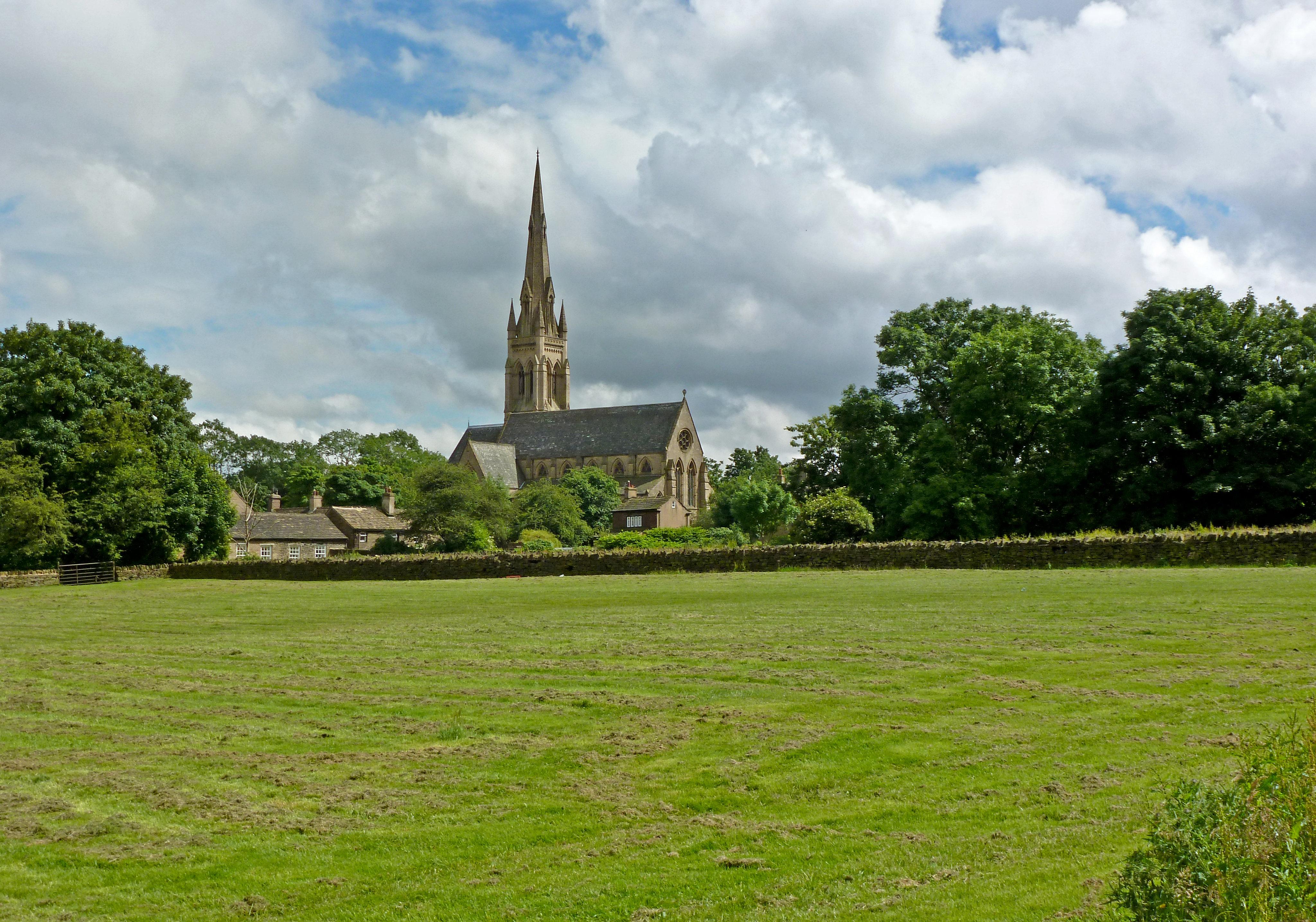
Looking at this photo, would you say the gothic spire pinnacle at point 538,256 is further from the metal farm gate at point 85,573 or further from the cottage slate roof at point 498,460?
the metal farm gate at point 85,573

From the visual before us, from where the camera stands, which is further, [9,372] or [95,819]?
[9,372]

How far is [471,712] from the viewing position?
12.1 m

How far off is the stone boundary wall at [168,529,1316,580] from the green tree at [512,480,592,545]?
2943 centimetres

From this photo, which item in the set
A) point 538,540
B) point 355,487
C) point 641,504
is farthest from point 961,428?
point 355,487

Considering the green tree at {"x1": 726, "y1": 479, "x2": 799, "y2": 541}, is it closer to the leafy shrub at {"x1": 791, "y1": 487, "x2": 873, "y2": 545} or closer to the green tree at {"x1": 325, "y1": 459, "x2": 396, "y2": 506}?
the leafy shrub at {"x1": 791, "y1": 487, "x2": 873, "y2": 545}

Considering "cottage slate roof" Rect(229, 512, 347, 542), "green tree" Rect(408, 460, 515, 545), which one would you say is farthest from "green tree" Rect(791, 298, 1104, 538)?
"cottage slate roof" Rect(229, 512, 347, 542)

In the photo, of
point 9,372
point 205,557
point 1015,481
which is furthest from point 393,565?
point 1015,481

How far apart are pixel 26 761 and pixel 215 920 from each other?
470 centimetres

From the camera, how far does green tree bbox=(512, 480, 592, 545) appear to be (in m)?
88.9

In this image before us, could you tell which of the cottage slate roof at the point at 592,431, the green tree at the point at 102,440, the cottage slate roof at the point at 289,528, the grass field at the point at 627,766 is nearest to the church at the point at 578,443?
the cottage slate roof at the point at 592,431

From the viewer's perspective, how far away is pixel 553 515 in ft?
298

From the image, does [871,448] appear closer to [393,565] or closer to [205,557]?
[393,565]

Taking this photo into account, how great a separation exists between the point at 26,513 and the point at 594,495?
60351mm

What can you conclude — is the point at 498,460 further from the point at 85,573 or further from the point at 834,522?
the point at 834,522
